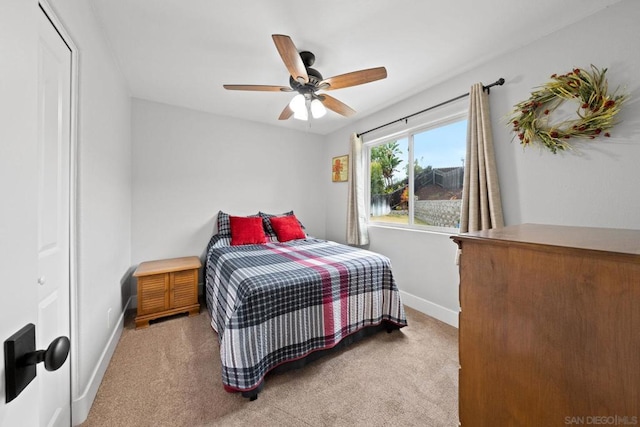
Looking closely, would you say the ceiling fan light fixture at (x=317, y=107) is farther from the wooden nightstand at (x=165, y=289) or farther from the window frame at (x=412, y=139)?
the wooden nightstand at (x=165, y=289)

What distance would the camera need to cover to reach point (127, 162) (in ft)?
8.28

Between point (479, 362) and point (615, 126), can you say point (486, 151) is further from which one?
point (479, 362)

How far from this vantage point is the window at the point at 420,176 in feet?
7.98

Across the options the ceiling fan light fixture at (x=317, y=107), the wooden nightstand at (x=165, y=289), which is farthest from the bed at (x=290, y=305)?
the ceiling fan light fixture at (x=317, y=107)

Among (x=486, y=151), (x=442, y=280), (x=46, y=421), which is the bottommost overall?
(x=46, y=421)

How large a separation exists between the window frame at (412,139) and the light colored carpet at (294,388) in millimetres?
1163

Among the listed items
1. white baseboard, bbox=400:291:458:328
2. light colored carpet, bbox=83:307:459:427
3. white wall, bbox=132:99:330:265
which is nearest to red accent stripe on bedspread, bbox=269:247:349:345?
light colored carpet, bbox=83:307:459:427

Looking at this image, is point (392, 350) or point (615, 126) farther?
point (392, 350)

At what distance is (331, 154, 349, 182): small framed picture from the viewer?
12.0 feet

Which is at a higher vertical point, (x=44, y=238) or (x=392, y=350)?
(x=44, y=238)

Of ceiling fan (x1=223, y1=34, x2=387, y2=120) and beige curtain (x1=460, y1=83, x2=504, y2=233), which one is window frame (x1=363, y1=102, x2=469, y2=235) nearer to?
beige curtain (x1=460, y1=83, x2=504, y2=233)

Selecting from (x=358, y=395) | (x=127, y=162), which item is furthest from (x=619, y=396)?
(x=127, y=162)

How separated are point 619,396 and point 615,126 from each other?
1.66 meters

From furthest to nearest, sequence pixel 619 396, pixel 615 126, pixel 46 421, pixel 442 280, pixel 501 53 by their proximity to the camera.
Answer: pixel 442 280
pixel 501 53
pixel 615 126
pixel 46 421
pixel 619 396
